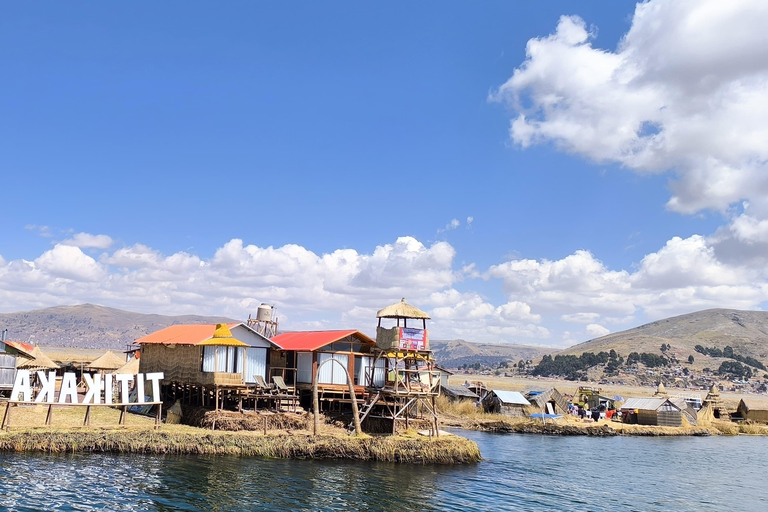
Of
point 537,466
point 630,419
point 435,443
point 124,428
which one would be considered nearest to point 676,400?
point 630,419

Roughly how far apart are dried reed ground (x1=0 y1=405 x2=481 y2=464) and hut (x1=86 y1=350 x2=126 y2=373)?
25183 mm

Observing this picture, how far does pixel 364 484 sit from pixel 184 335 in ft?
88.4

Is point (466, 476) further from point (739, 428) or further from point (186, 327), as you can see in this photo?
point (739, 428)

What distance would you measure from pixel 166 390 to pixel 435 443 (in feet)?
89.1

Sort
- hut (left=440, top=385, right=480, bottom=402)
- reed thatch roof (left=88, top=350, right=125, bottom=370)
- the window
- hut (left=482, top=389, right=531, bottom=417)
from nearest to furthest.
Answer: the window, reed thatch roof (left=88, top=350, right=125, bottom=370), hut (left=482, top=389, right=531, bottom=417), hut (left=440, top=385, right=480, bottom=402)

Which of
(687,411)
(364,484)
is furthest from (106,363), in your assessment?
(687,411)

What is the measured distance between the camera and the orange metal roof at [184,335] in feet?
183

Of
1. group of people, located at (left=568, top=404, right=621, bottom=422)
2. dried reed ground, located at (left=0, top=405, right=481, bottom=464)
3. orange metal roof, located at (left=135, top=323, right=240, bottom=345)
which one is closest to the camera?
dried reed ground, located at (left=0, top=405, right=481, bottom=464)

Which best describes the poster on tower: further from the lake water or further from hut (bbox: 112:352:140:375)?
hut (bbox: 112:352:140:375)

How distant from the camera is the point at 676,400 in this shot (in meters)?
91.7

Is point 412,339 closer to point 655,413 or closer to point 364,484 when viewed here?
point 364,484

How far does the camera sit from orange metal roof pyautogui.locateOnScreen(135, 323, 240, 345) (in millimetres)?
55756

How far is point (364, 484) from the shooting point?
3850 cm

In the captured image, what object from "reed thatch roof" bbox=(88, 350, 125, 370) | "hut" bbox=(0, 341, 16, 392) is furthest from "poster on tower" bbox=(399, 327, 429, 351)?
"reed thatch roof" bbox=(88, 350, 125, 370)
